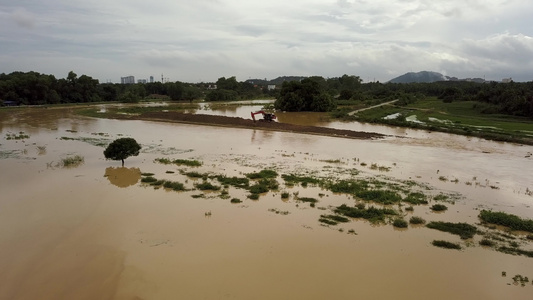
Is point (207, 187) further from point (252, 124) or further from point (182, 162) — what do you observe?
point (252, 124)

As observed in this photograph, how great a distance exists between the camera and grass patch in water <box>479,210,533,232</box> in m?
10.5

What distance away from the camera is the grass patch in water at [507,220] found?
34.3 ft

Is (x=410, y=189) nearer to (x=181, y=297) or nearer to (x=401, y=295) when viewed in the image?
(x=401, y=295)

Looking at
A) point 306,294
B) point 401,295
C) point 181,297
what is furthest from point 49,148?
point 401,295

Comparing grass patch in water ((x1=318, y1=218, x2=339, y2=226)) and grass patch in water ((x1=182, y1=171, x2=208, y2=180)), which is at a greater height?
grass patch in water ((x1=182, y1=171, x2=208, y2=180))

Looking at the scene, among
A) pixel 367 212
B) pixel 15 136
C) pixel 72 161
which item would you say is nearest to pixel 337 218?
pixel 367 212

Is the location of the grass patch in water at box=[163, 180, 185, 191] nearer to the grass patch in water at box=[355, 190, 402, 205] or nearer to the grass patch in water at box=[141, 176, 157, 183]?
the grass patch in water at box=[141, 176, 157, 183]

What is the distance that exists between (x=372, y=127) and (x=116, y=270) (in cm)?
3105

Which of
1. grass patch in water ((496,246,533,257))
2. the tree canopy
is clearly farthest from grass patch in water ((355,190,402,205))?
the tree canopy

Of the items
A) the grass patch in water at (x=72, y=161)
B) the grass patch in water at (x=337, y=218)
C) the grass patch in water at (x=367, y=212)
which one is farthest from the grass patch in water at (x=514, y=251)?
the grass patch in water at (x=72, y=161)

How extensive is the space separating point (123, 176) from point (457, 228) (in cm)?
1299


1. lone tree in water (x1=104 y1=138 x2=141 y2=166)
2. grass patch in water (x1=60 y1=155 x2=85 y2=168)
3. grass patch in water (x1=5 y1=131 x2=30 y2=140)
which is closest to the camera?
lone tree in water (x1=104 y1=138 x2=141 y2=166)

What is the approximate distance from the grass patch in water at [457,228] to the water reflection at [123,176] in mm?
11264

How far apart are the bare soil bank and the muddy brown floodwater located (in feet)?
32.1
